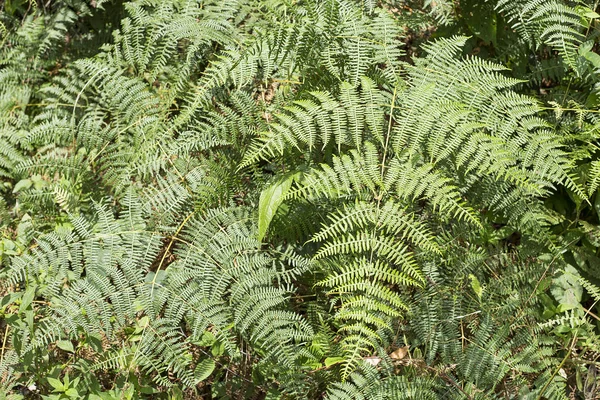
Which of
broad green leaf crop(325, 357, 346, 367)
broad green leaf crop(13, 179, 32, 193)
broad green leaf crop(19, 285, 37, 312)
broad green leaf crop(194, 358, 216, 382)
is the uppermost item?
broad green leaf crop(13, 179, 32, 193)

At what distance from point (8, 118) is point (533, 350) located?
3.42 meters

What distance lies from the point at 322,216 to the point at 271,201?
359 millimetres

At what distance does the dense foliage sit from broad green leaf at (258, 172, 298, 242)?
11 mm

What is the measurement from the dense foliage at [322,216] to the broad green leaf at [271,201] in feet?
0.03

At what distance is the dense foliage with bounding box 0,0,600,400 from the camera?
3.07m

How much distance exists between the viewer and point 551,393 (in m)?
3.21

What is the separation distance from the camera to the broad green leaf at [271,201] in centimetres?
310

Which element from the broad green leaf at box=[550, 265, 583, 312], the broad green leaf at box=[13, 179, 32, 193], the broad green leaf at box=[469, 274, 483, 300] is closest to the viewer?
the broad green leaf at box=[469, 274, 483, 300]

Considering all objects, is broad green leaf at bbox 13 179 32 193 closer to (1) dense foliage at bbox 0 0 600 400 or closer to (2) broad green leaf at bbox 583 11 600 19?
(1) dense foliage at bbox 0 0 600 400

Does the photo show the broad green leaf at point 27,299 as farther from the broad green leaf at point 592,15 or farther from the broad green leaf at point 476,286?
the broad green leaf at point 592,15

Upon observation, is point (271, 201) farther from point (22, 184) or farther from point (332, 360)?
point (22, 184)

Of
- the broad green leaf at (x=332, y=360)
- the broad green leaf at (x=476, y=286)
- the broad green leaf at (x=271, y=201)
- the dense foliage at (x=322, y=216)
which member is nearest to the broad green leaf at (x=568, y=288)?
the dense foliage at (x=322, y=216)

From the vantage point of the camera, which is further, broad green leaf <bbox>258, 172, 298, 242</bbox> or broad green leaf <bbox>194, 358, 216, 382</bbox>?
broad green leaf <bbox>194, 358, 216, 382</bbox>

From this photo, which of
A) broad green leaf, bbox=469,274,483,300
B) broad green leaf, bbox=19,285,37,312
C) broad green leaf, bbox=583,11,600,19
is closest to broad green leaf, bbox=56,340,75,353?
broad green leaf, bbox=19,285,37,312
